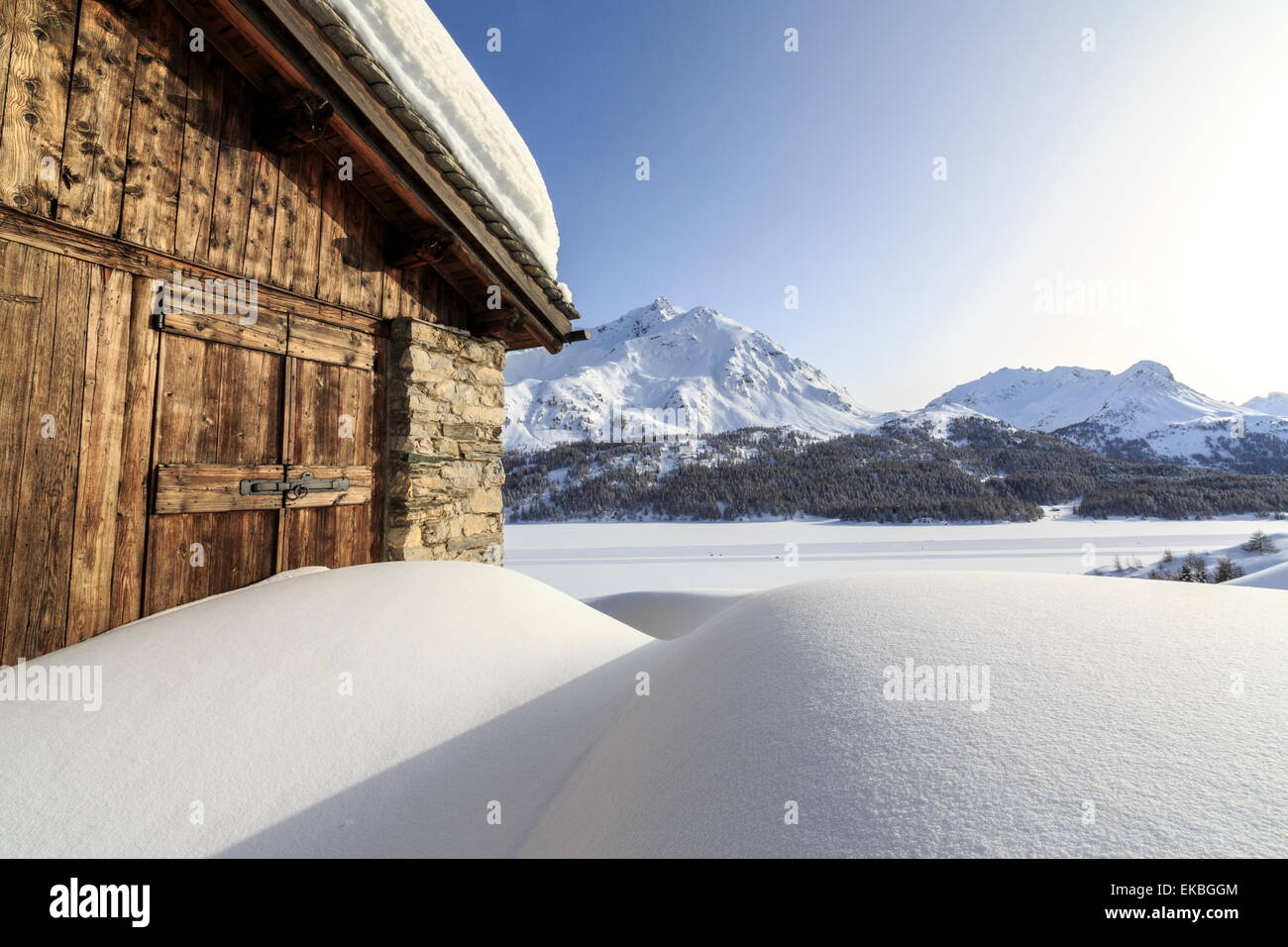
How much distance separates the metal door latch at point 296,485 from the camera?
12.4 feet

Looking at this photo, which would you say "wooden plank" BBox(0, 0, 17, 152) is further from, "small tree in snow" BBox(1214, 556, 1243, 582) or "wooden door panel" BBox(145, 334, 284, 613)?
"small tree in snow" BBox(1214, 556, 1243, 582)

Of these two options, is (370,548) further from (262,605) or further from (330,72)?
(330,72)

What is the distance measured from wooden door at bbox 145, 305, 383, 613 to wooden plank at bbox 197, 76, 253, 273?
1.56 feet

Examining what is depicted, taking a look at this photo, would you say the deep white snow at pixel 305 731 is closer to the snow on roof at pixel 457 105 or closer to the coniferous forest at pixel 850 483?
the snow on roof at pixel 457 105

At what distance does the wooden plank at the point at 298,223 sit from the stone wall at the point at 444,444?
818 millimetres

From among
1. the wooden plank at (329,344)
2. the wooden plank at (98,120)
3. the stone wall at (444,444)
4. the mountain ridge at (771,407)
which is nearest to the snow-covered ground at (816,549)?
the stone wall at (444,444)

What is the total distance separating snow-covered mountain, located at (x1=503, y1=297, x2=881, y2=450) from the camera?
13075 centimetres

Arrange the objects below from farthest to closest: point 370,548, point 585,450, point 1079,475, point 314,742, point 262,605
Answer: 1. point 585,450
2. point 1079,475
3. point 370,548
4. point 262,605
5. point 314,742

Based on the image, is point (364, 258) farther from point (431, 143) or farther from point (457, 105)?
point (457, 105)
